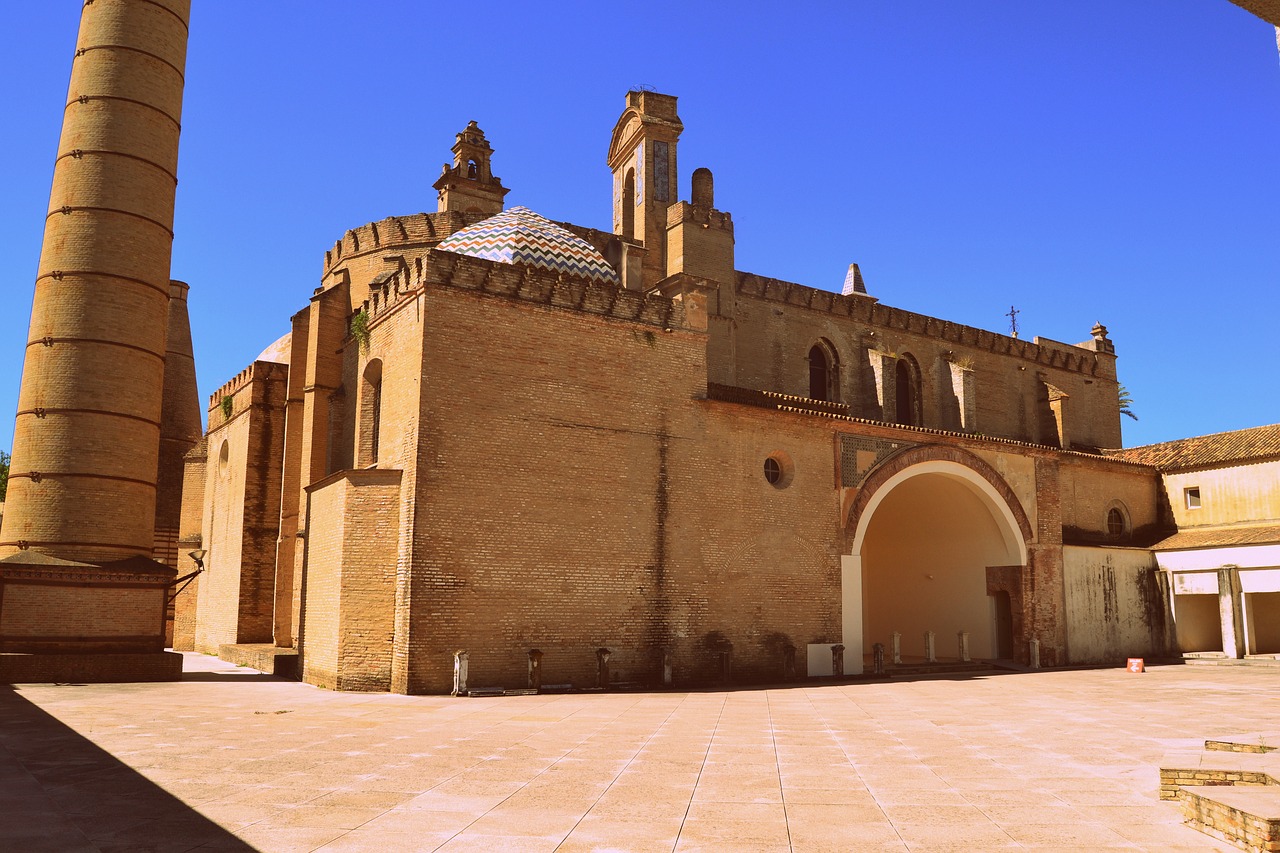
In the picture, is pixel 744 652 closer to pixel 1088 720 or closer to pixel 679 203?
pixel 1088 720

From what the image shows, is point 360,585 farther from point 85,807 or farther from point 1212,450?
point 1212,450

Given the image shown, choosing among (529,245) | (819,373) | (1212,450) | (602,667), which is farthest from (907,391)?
(602,667)

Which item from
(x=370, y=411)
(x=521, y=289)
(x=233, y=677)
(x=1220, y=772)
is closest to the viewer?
(x=1220, y=772)

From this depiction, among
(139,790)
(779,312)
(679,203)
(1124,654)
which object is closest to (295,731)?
(139,790)

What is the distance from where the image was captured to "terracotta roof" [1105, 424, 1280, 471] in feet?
80.3

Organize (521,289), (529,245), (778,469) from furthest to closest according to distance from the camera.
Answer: (778,469) < (529,245) < (521,289)

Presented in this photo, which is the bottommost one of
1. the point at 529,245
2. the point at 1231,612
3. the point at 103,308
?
the point at 1231,612

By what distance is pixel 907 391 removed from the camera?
27312 mm

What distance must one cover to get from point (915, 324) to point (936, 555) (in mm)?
6852

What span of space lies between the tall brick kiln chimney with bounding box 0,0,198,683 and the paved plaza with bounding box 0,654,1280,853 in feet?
6.69

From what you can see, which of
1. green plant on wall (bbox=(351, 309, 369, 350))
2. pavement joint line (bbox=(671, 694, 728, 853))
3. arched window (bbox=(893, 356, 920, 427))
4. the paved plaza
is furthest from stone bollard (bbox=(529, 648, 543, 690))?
arched window (bbox=(893, 356, 920, 427))

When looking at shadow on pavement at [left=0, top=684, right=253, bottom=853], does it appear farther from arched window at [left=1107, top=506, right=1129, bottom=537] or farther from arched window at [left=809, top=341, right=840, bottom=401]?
arched window at [left=1107, top=506, right=1129, bottom=537]

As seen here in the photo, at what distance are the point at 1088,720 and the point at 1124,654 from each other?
548 inches

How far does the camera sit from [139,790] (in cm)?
683
